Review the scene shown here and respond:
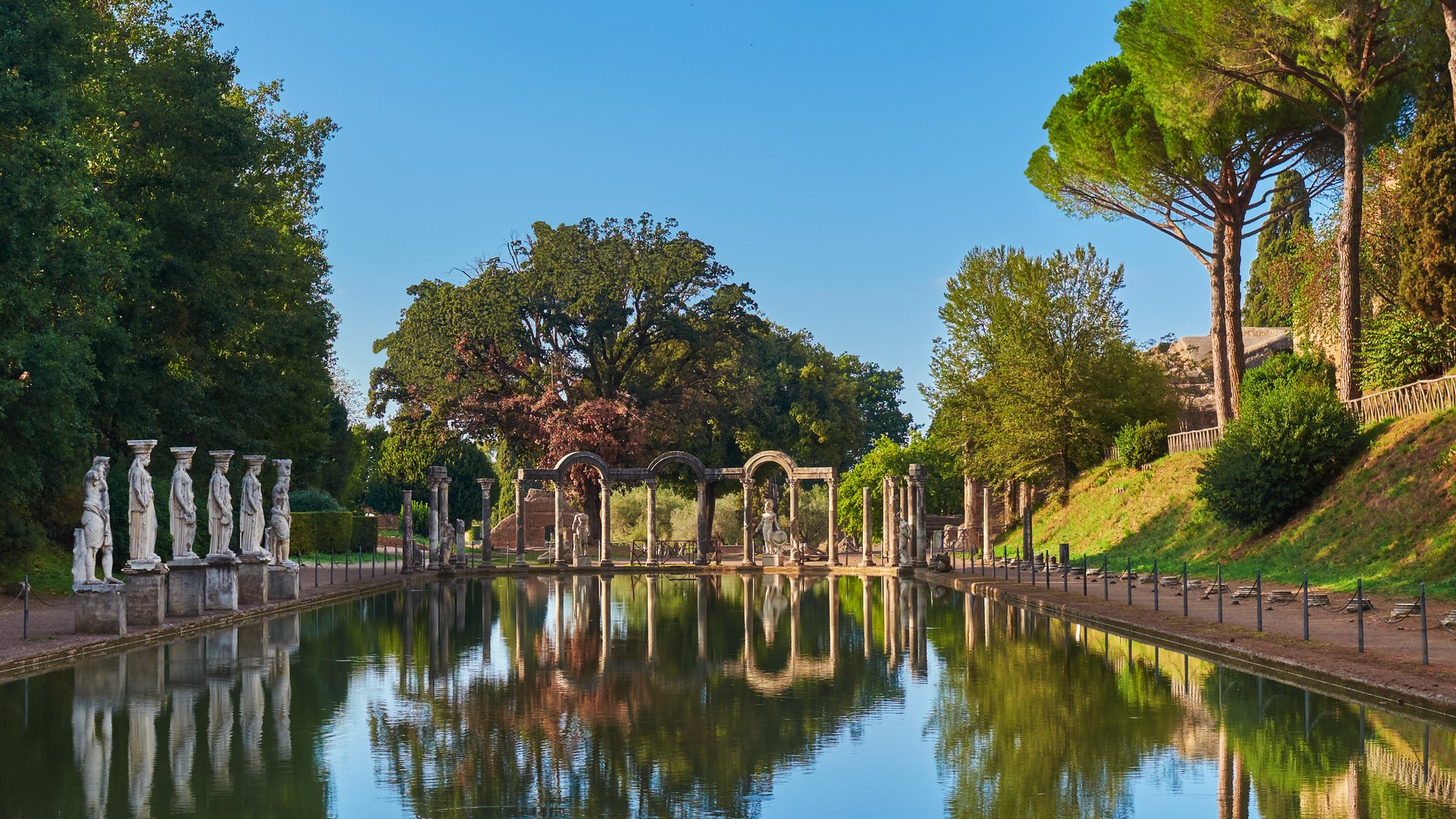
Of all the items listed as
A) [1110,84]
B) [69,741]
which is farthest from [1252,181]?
[69,741]

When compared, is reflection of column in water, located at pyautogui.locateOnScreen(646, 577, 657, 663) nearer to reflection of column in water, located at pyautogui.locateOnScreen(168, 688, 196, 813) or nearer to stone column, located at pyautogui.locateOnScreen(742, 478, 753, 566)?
reflection of column in water, located at pyautogui.locateOnScreen(168, 688, 196, 813)

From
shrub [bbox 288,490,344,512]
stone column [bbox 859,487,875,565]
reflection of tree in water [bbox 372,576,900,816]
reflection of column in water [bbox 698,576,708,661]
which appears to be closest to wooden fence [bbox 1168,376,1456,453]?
stone column [bbox 859,487,875,565]

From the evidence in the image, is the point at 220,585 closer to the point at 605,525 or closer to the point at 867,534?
the point at 605,525

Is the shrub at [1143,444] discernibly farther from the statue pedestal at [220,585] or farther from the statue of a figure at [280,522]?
the statue pedestal at [220,585]

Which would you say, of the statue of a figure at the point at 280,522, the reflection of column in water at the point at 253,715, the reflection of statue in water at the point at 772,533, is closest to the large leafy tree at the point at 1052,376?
the reflection of statue in water at the point at 772,533

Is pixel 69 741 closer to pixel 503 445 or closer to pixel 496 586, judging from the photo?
pixel 496 586

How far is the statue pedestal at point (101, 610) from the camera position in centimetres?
2016

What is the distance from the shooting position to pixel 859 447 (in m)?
63.1

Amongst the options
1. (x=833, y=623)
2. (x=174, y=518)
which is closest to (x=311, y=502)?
(x=174, y=518)

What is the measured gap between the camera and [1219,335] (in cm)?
4381

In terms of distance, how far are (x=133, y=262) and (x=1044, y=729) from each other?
2433 centimetres

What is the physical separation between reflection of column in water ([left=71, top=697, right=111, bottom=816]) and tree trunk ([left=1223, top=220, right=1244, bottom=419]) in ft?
113

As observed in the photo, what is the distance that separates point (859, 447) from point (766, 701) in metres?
49.3

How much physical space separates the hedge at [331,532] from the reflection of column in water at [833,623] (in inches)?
749
